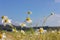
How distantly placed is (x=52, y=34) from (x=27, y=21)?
3.82 ft

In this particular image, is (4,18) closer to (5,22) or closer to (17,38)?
(5,22)

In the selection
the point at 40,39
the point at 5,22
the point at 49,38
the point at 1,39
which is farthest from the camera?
the point at 49,38

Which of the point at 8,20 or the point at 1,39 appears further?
the point at 8,20

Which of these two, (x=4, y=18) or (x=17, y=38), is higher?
(x=4, y=18)

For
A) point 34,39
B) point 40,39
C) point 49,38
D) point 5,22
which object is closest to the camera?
point 5,22

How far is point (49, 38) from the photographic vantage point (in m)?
3.55

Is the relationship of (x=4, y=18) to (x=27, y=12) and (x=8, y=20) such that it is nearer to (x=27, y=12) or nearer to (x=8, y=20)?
(x=8, y=20)

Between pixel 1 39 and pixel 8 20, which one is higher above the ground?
pixel 8 20

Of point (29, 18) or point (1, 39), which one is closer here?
point (1, 39)

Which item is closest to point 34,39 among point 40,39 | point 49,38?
point 49,38

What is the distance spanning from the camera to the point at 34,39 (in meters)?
Result: 3.33

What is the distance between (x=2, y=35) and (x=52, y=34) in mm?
1525

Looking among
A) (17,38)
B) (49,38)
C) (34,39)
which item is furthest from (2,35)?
(49,38)

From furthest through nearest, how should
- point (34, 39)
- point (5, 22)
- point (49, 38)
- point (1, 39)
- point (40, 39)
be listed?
point (49, 38) < point (34, 39) < point (40, 39) < point (5, 22) < point (1, 39)
